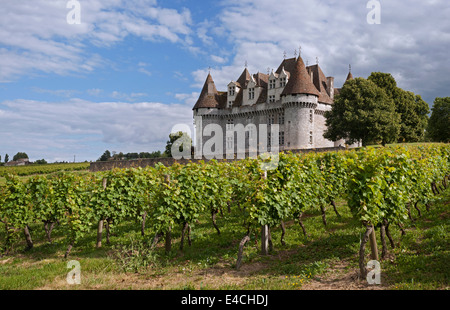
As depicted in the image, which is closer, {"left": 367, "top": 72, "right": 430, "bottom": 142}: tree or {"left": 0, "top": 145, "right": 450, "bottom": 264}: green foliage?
{"left": 0, "top": 145, "right": 450, "bottom": 264}: green foliage

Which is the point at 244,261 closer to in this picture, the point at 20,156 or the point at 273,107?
the point at 273,107

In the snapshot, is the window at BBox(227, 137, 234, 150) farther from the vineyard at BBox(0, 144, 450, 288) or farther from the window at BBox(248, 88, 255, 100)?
the vineyard at BBox(0, 144, 450, 288)

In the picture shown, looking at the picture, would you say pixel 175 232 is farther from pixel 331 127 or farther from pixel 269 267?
pixel 331 127

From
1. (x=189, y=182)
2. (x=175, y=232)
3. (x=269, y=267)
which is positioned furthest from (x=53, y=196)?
(x=269, y=267)

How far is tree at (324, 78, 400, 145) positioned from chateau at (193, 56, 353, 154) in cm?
536

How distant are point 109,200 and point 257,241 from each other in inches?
202

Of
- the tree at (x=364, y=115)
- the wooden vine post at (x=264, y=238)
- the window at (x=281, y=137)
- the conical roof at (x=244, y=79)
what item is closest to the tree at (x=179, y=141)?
the conical roof at (x=244, y=79)

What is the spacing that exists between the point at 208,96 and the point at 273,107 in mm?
10760

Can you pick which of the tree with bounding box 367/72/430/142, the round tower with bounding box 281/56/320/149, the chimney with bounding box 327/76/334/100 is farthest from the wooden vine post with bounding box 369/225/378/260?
the chimney with bounding box 327/76/334/100

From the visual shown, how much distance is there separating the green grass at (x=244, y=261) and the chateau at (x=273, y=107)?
29.4 m

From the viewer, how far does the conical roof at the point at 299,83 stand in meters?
39.5

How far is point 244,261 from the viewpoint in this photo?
332 inches

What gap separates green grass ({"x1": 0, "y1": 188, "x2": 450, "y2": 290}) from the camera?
22.7ft

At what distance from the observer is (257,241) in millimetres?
10000
